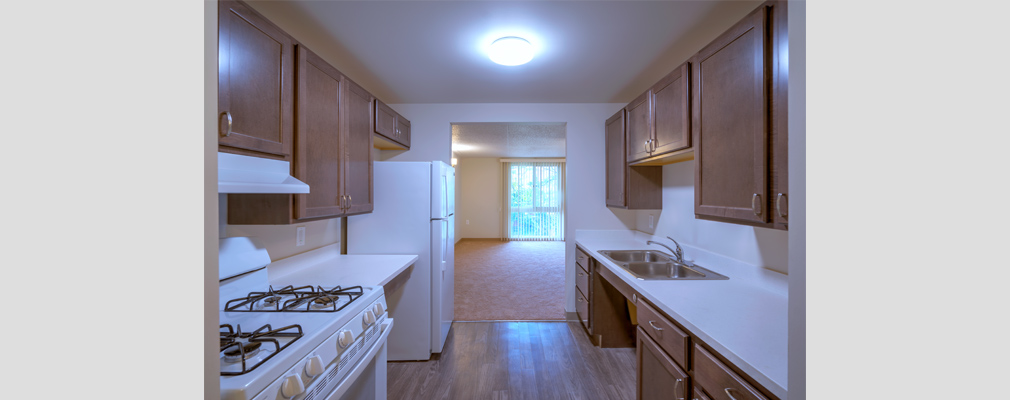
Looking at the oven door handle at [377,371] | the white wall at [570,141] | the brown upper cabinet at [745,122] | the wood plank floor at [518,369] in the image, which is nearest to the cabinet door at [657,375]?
the wood plank floor at [518,369]

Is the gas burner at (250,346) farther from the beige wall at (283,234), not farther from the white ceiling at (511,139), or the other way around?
the white ceiling at (511,139)

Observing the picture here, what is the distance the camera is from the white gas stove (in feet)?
2.77

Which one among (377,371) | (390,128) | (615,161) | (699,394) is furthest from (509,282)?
(699,394)

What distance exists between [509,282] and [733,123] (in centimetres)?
369

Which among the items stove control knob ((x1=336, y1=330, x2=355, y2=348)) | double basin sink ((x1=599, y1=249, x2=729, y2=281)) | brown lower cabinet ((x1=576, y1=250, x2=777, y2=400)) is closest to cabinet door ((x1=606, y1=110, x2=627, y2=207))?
double basin sink ((x1=599, y1=249, x2=729, y2=281))

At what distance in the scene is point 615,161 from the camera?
286 cm

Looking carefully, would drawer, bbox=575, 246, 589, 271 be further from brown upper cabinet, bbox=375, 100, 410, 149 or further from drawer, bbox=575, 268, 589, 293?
brown upper cabinet, bbox=375, 100, 410, 149

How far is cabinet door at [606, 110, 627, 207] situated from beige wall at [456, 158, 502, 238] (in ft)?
17.1

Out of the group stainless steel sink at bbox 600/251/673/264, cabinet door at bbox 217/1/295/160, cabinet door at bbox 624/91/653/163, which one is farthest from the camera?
stainless steel sink at bbox 600/251/673/264

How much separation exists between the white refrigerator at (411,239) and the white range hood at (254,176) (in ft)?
3.22

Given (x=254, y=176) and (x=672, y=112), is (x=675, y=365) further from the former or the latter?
(x=254, y=176)

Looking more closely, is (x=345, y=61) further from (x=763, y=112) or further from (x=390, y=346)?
(x=763, y=112)
